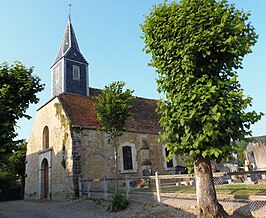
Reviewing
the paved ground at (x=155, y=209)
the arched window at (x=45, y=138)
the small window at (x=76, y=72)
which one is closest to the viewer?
the paved ground at (x=155, y=209)

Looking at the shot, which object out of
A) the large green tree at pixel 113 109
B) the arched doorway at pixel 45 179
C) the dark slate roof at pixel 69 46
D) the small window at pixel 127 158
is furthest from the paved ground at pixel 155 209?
the dark slate roof at pixel 69 46

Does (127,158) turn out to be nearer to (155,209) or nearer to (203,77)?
(155,209)

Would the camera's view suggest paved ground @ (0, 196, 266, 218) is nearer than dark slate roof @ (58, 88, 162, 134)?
Yes

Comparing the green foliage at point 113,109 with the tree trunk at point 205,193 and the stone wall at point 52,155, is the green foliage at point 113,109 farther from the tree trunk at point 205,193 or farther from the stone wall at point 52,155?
the tree trunk at point 205,193

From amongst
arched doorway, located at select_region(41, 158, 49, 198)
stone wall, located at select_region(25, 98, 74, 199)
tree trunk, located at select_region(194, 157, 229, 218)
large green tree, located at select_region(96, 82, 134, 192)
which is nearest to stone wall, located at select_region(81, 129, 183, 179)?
stone wall, located at select_region(25, 98, 74, 199)

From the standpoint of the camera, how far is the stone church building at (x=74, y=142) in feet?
48.9

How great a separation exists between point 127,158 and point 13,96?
1060cm

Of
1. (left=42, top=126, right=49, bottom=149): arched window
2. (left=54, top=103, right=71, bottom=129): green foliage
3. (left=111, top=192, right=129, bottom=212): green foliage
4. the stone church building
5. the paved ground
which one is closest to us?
the paved ground

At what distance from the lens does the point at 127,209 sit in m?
9.39

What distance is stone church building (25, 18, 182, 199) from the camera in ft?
48.9

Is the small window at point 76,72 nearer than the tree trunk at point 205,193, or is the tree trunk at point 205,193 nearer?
the tree trunk at point 205,193

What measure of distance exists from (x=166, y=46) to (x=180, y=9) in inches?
42.0

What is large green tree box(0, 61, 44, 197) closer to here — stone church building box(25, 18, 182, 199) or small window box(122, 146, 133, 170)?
stone church building box(25, 18, 182, 199)

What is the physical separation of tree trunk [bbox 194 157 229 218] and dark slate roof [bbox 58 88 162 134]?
10.7 metres
